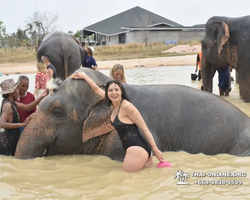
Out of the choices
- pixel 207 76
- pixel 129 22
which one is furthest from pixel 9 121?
pixel 129 22

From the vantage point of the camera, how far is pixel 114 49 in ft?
108

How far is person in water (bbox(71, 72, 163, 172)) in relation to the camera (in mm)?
3795

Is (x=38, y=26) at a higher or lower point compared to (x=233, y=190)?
higher

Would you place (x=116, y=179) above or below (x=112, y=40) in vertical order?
below

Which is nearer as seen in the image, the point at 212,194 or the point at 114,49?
the point at 212,194

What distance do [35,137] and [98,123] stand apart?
0.75 metres

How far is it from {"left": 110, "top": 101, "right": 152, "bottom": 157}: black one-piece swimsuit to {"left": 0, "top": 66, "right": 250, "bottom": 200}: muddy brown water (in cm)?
27

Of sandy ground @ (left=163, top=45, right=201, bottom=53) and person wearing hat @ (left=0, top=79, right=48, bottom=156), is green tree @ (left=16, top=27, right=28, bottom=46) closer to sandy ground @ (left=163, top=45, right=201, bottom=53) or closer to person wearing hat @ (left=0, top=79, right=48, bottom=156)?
sandy ground @ (left=163, top=45, right=201, bottom=53)

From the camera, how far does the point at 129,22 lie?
51.4 m

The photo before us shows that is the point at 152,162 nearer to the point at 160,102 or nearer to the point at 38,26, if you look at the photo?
the point at 160,102

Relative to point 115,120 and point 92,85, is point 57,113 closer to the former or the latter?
point 92,85

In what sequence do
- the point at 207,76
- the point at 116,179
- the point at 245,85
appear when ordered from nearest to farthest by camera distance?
the point at 116,179, the point at 245,85, the point at 207,76

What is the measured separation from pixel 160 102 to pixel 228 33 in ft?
18.1

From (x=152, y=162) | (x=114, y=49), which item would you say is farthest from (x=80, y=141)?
(x=114, y=49)
